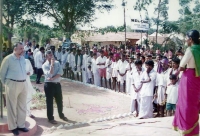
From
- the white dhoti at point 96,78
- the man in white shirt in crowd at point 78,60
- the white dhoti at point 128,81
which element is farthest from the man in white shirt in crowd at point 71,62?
the white dhoti at point 128,81

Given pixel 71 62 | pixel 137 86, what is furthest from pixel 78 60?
pixel 137 86


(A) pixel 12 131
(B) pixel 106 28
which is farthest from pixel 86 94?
(B) pixel 106 28

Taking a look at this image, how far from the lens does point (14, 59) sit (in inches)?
222

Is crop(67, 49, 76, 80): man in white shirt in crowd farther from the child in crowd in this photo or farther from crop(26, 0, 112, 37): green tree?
the child in crowd

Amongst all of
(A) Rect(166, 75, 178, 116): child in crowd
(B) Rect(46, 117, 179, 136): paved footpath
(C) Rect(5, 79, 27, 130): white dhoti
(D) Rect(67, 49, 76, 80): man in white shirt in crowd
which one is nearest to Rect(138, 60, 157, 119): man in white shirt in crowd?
(A) Rect(166, 75, 178, 116): child in crowd

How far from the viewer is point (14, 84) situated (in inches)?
220

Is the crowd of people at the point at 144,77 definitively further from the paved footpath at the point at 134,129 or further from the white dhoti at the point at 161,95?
the paved footpath at the point at 134,129

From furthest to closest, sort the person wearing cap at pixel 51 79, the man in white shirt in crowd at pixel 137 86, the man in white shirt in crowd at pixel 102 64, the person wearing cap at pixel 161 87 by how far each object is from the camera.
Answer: the man in white shirt in crowd at pixel 102 64
the man in white shirt in crowd at pixel 137 86
the person wearing cap at pixel 161 87
the person wearing cap at pixel 51 79

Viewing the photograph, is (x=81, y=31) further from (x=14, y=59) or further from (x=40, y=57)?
(x=14, y=59)

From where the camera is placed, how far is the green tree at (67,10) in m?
19.0

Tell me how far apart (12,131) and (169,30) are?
53.2ft

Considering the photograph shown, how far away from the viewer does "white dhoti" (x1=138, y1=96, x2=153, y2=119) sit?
7.20 metres

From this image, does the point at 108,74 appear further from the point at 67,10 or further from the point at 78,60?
the point at 67,10

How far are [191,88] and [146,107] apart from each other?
3.14m
